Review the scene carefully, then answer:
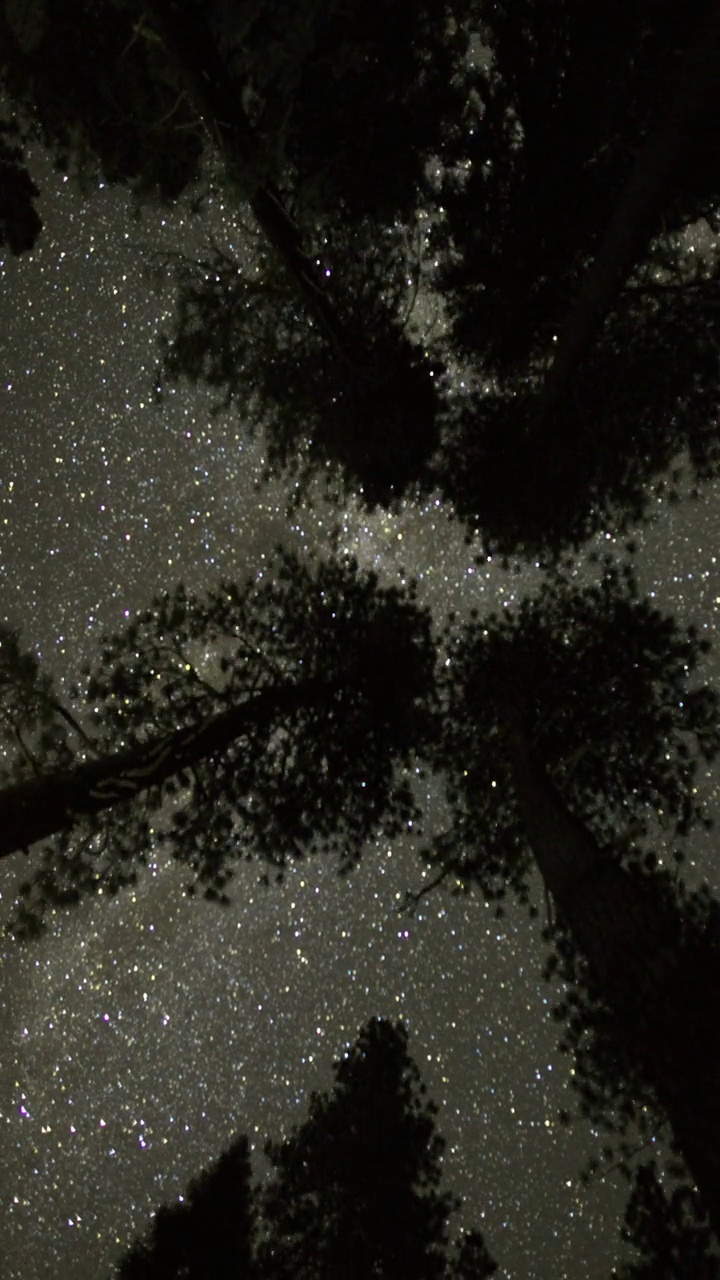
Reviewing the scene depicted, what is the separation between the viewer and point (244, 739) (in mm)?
7406

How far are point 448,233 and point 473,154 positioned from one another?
1.99 ft

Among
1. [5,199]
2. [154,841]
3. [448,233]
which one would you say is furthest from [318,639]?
[5,199]

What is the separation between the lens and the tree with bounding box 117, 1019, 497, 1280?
26.1ft

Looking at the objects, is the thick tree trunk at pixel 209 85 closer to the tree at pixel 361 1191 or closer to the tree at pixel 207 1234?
the tree at pixel 361 1191

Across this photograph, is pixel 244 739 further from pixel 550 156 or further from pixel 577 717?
pixel 550 156

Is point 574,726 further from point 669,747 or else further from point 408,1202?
point 408,1202

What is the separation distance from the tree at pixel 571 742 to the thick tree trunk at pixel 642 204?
5.90ft

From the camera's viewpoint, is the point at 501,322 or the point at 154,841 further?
the point at 501,322

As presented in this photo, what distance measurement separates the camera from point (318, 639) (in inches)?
313

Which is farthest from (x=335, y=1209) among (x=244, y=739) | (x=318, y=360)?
(x=318, y=360)

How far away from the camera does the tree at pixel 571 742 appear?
6516 millimetres

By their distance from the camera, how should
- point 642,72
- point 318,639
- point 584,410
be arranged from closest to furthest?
point 642,72
point 584,410
point 318,639

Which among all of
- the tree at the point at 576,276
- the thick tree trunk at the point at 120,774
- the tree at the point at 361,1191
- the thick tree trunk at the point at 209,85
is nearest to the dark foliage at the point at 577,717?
the tree at the point at 576,276

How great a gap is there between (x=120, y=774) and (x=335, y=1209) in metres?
4.31
